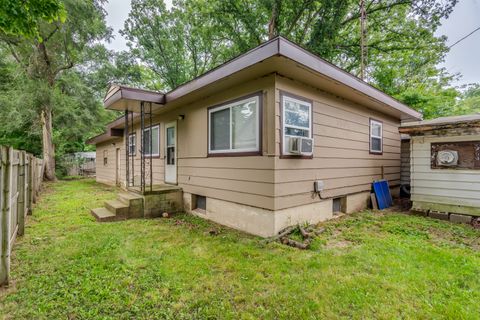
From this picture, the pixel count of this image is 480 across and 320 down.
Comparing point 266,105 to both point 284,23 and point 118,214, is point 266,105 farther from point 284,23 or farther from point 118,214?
point 284,23

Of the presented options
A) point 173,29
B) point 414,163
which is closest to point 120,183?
point 173,29

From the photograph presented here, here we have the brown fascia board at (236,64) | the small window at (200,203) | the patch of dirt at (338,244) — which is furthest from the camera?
the small window at (200,203)

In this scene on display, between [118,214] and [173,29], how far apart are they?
45.6 feet

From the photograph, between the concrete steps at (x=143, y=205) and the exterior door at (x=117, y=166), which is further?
the exterior door at (x=117, y=166)

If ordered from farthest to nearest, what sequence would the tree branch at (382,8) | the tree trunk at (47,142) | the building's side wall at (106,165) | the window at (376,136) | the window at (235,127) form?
the tree trunk at (47,142) → the building's side wall at (106,165) → the tree branch at (382,8) → the window at (376,136) → the window at (235,127)

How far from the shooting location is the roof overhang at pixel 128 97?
4.91 m

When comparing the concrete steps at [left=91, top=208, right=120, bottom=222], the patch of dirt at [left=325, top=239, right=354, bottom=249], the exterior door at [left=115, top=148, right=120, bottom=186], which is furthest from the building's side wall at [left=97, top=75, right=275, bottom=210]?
the exterior door at [left=115, top=148, right=120, bottom=186]

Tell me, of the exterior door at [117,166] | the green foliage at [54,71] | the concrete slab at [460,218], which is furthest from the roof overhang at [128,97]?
the green foliage at [54,71]

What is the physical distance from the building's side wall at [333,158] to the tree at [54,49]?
42.1 ft

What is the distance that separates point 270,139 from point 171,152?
151 inches

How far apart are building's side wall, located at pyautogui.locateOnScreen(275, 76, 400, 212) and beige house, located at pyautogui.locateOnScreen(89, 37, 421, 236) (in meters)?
0.02

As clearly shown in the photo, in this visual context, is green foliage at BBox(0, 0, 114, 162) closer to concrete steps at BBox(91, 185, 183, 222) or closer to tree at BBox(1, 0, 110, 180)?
tree at BBox(1, 0, 110, 180)

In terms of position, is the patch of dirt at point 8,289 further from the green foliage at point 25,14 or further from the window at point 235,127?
the green foliage at point 25,14

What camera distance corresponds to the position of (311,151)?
4172mm
